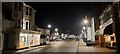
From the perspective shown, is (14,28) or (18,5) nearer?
(14,28)

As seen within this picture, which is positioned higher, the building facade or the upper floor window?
the upper floor window

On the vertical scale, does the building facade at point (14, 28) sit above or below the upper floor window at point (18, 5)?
below

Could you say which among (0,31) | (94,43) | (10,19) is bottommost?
(94,43)

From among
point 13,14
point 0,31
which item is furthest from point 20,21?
point 0,31

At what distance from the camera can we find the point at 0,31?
95.1 ft

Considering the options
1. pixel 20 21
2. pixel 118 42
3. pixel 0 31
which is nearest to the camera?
pixel 118 42

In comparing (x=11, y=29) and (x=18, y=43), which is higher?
(x=11, y=29)

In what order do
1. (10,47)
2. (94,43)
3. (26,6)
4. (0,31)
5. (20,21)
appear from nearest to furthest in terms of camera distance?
(0,31) → (10,47) → (20,21) → (26,6) → (94,43)

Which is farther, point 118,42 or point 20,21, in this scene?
point 20,21

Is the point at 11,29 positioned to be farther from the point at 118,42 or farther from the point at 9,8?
the point at 118,42

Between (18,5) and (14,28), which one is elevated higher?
(18,5)

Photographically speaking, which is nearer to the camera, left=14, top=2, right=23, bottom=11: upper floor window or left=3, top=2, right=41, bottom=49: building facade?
left=3, top=2, right=41, bottom=49: building facade

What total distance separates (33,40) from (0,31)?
53.9 ft

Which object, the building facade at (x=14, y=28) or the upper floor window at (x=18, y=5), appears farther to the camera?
the upper floor window at (x=18, y=5)
